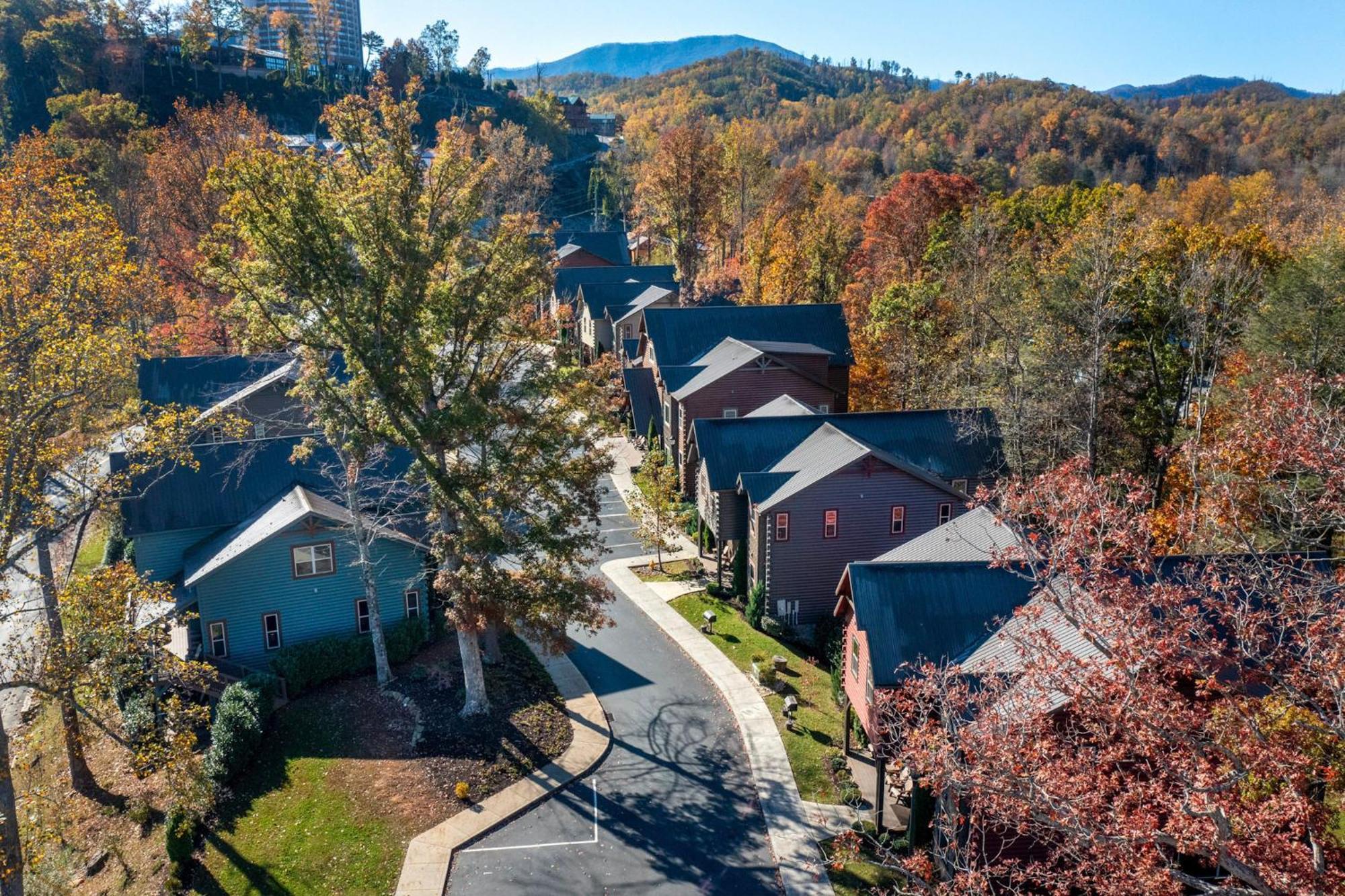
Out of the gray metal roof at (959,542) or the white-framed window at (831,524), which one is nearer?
the gray metal roof at (959,542)

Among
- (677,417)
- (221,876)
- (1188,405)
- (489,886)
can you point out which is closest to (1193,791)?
(489,886)

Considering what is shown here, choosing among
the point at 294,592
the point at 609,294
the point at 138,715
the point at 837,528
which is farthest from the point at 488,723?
the point at 609,294

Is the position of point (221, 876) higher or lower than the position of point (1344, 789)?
lower

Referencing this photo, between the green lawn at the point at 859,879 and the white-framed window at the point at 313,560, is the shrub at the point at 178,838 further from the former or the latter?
the green lawn at the point at 859,879

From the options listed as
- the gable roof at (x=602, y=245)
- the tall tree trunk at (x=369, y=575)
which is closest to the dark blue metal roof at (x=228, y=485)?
the tall tree trunk at (x=369, y=575)

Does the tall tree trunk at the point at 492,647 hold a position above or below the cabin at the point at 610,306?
below

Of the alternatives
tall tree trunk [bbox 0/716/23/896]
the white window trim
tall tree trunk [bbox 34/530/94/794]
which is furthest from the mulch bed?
tall tree trunk [bbox 0/716/23/896]

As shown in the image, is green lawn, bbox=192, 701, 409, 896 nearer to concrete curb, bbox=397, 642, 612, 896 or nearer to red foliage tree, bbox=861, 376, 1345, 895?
concrete curb, bbox=397, 642, 612, 896

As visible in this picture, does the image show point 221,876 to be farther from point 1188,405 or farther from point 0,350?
point 1188,405
